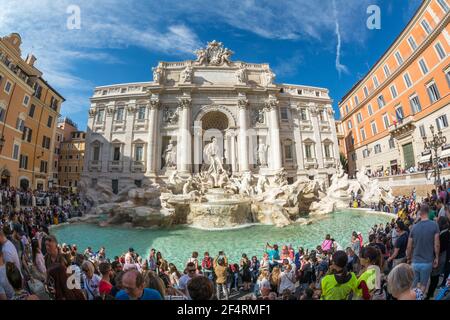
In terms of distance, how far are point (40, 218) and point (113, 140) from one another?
43.9 ft

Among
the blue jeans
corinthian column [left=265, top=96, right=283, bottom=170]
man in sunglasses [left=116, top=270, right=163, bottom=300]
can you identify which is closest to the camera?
man in sunglasses [left=116, top=270, right=163, bottom=300]

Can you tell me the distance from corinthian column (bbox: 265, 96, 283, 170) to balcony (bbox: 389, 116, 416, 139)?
35.5 feet

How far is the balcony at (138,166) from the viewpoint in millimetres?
23172

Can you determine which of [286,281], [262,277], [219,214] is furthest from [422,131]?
[262,277]

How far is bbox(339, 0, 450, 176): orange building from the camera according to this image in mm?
16766

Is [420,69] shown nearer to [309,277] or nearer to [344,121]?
[344,121]

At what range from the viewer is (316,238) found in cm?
998

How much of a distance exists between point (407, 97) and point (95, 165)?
31.0m

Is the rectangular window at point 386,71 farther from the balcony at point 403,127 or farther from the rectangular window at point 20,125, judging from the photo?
the rectangular window at point 20,125

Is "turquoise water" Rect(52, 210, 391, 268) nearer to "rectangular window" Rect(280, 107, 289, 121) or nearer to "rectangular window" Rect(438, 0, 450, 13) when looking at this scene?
"rectangular window" Rect(280, 107, 289, 121)

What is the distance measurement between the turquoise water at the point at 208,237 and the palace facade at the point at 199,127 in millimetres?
9840

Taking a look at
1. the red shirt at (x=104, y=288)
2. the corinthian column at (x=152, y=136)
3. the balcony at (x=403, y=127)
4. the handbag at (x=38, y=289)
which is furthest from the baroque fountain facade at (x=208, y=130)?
the red shirt at (x=104, y=288)

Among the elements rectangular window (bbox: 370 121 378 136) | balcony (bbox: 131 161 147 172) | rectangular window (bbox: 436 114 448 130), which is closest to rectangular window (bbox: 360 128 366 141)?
rectangular window (bbox: 370 121 378 136)

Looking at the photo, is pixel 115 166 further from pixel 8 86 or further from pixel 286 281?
pixel 286 281
